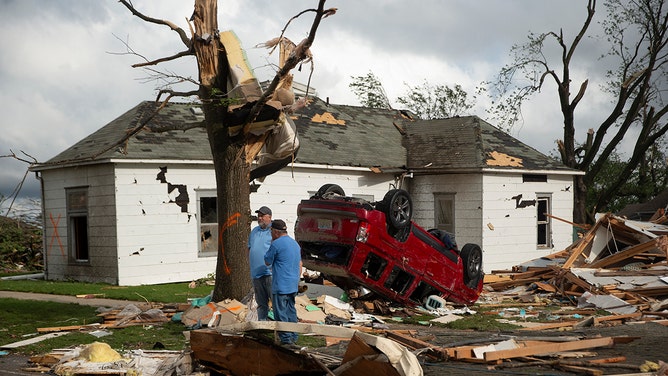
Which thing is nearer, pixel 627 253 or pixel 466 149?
pixel 627 253

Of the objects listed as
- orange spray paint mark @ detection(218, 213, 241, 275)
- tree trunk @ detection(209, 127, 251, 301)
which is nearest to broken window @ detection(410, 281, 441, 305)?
tree trunk @ detection(209, 127, 251, 301)

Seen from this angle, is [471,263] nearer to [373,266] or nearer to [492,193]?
[373,266]

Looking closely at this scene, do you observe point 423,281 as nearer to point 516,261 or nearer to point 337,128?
point 516,261

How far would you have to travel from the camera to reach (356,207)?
12930 millimetres

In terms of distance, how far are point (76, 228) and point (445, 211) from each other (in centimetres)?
1063

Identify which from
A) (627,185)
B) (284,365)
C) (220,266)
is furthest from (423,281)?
(627,185)

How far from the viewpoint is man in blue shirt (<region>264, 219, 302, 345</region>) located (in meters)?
10.4

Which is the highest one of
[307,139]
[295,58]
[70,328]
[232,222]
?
[295,58]

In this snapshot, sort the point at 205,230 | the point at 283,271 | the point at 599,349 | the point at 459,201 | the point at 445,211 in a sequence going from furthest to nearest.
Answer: the point at 445,211 → the point at 459,201 → the point at 205,230 → the point at 283,271 → the point at 599,349

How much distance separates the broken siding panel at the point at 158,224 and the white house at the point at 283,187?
3cm

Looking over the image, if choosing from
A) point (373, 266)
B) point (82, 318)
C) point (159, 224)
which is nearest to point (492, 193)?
point (159, 224)

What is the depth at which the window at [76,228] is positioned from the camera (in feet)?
66.9

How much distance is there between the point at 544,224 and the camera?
23938 mm

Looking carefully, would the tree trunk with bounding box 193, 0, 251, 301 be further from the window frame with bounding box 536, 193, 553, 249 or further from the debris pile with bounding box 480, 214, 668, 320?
the window frame with bounding box 536, 193, 553, 249
